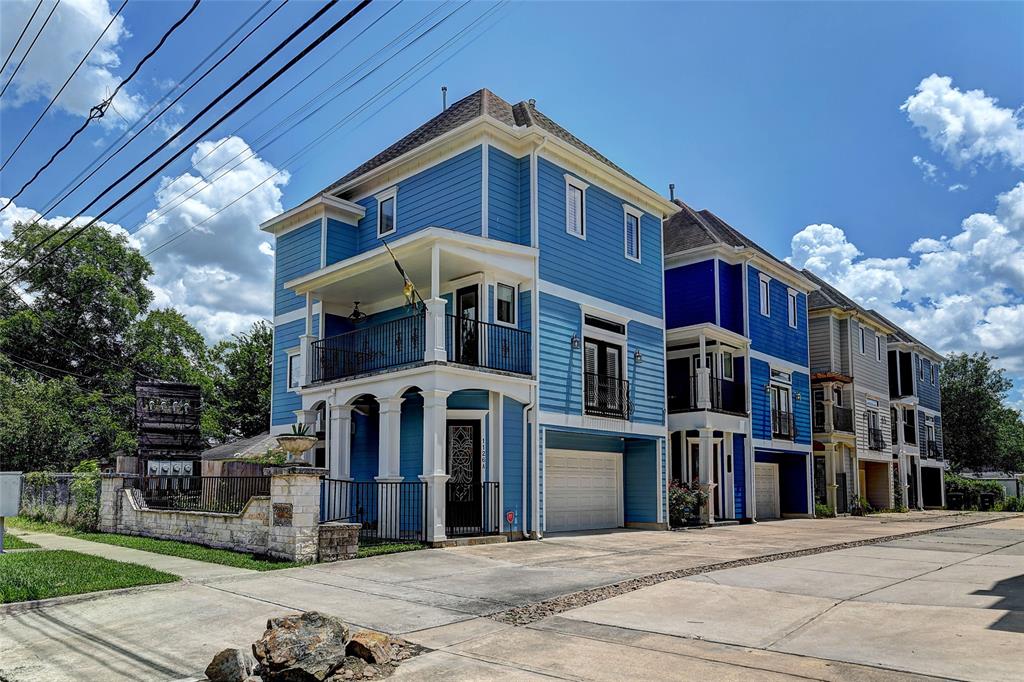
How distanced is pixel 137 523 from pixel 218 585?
8489mm

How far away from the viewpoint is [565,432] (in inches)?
740

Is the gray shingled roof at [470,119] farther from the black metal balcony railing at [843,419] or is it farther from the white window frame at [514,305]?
the black metal balcony railing at [843,419]

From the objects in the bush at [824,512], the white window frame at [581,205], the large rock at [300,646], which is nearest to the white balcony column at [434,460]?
the white window frame at [581,205]

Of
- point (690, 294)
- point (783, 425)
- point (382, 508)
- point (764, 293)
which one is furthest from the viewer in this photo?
point (783, 425)

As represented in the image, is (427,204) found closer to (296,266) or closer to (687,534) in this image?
(296,266)

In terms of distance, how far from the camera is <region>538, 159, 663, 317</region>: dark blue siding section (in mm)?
18484

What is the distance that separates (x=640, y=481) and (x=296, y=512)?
11382 mm

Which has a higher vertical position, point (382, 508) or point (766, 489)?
point (382, 508)

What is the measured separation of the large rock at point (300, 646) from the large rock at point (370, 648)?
10 cm

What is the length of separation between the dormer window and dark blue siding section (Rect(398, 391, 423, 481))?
15.9 ft

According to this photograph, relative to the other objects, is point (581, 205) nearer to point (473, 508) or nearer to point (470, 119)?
point (470, 119)

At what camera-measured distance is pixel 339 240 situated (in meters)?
21.0

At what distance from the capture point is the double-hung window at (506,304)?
1753 cm

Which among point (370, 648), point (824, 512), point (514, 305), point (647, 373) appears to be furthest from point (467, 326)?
point (824, 512)
